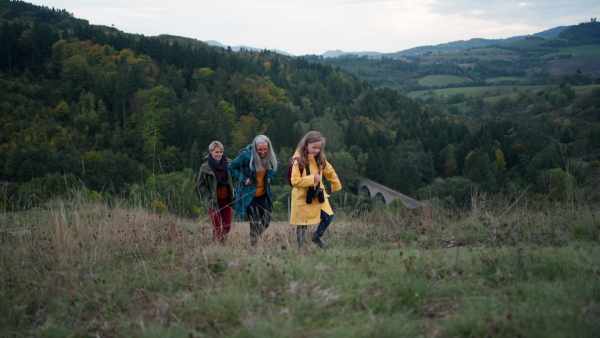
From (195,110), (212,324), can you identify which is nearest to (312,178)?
(212,324)

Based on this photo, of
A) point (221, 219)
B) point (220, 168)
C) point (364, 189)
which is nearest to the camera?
point (221, 219)

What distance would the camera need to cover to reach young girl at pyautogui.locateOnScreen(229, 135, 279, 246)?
599cm

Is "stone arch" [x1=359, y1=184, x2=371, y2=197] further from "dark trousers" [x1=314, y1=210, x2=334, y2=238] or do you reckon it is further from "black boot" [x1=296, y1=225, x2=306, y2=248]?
"black boot" [x1=296, y1=225, x2=306, y2=248]

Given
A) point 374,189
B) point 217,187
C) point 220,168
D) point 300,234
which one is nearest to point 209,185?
point 217,187

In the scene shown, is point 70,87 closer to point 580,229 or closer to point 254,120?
point 254,120

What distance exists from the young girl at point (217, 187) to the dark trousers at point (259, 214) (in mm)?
364

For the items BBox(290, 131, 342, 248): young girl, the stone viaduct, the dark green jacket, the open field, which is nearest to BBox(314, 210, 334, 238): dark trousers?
BBox(290, 131, 342, 248): young girl

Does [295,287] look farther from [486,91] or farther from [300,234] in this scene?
[486,91]

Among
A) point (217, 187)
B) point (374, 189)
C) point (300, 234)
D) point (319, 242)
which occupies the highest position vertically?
point (217, 187)

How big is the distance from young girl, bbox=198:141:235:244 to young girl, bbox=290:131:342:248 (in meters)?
1.16

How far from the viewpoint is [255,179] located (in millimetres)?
6090

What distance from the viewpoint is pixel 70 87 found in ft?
275

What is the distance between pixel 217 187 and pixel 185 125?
224 feet

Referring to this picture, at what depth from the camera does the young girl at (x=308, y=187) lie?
552 centimetres
